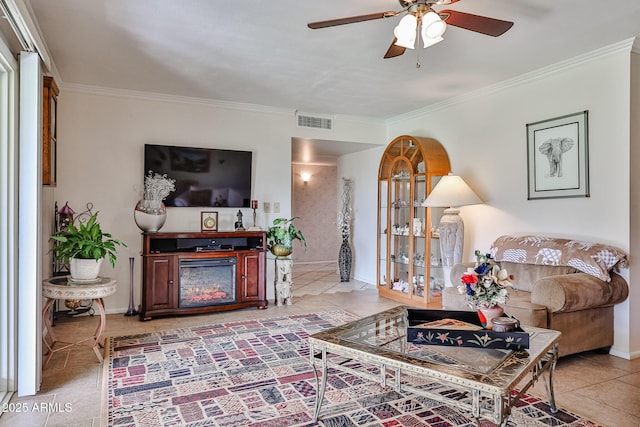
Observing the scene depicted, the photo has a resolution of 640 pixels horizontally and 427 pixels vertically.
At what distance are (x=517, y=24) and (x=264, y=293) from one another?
362cm

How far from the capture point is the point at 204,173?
16.5ft

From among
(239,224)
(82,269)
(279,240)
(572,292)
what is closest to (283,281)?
(279,240)

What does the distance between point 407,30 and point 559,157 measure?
91.1 inches

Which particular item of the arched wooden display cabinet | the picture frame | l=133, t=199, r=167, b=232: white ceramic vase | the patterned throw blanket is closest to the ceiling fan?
the patterned throw blanket

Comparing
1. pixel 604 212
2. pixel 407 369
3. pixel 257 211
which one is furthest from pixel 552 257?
pixel 257 211

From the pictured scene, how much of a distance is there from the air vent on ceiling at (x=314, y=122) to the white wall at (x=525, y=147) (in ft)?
4.13

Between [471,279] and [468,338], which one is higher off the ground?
[471,279]

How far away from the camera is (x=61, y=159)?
14.7 ft

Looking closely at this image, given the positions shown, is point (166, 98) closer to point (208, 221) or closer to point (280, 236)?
point (208, 221)

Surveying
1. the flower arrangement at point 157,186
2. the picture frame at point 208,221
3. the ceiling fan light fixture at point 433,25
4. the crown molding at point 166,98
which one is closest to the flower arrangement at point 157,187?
the flower arrangement at point 157,186

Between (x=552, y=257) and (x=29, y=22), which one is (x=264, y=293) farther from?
(x=29, y=22)

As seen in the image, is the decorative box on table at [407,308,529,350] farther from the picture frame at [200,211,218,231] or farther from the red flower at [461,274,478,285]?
the picture frame at [200,211,218,231]

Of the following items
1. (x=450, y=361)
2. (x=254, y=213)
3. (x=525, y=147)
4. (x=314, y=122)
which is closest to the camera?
(x=450, y=361)

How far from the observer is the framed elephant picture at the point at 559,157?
3.66 m
